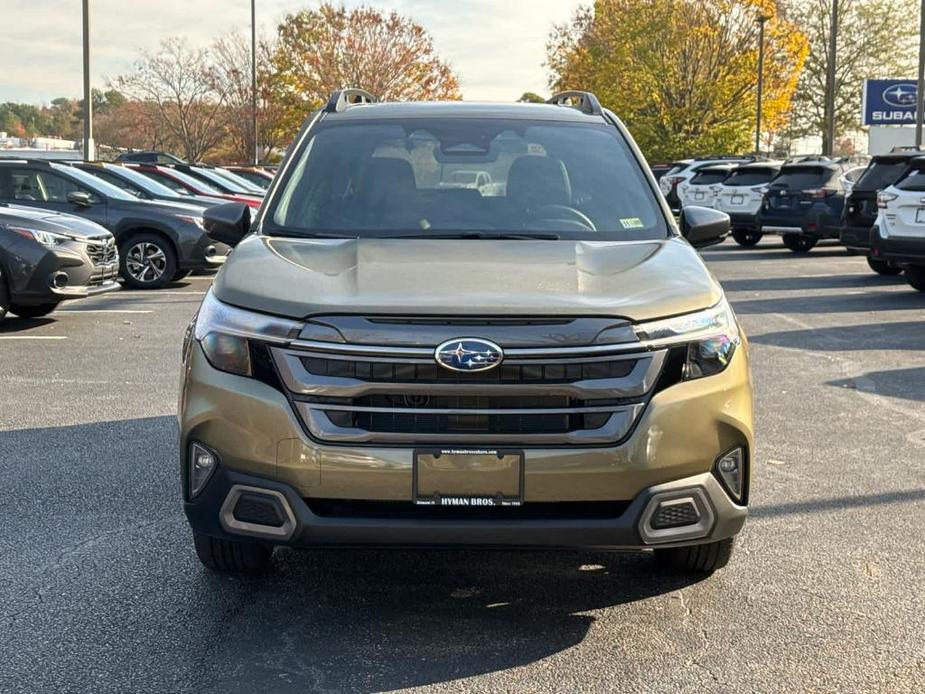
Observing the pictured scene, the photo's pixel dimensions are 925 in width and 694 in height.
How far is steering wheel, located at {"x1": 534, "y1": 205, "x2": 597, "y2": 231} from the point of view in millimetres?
4875

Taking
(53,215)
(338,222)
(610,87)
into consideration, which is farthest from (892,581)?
(610,87)

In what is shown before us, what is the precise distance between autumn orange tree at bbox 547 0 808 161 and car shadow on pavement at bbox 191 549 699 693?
4922 centimetres

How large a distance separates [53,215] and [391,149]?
788cm

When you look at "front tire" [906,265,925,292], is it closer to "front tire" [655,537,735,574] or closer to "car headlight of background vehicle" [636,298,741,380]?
"front tire" [655,537,735,574]

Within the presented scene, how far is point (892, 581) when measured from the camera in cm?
457

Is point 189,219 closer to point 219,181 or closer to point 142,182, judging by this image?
point 142,182

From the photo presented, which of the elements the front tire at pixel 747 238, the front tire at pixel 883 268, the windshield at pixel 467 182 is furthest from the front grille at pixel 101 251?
the front tire at pixel 747 238

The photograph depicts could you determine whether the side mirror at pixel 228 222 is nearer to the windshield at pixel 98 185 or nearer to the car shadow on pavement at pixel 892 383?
the car shadow on pavement at pixel 892 383

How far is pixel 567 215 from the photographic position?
494cm

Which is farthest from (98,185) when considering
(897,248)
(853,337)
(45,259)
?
(897,248)

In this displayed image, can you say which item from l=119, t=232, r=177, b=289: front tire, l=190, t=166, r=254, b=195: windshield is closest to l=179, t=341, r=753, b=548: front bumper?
l=119, t=232, r=177, b=289: front tire

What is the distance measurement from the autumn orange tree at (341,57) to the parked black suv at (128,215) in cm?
4115

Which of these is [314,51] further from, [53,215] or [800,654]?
[800,654]

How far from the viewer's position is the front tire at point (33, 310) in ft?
40.3
